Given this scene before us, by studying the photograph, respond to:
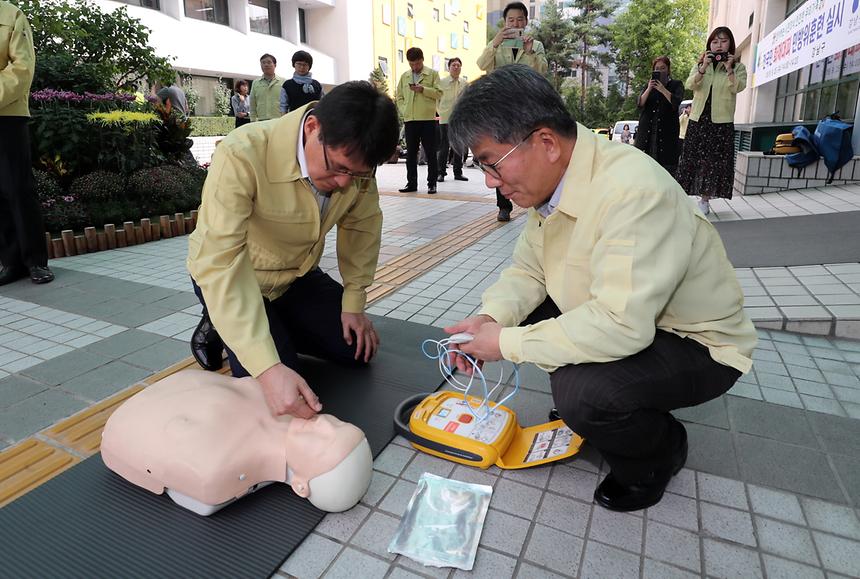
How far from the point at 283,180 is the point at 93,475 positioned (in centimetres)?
115

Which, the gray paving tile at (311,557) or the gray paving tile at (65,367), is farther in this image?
the gray paving tile at (65,367)

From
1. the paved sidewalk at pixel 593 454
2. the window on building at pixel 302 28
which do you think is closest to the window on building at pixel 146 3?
the window on building at pixel 302 28

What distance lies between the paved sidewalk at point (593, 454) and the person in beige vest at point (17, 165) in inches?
9.8

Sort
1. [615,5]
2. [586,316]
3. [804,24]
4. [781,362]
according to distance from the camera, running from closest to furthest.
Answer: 1. [586,316]
2. [781,362]
3. [804,24]
4. [615,5]

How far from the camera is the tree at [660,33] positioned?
3100cm

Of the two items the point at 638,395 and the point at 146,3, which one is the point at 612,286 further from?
the point at 146,3

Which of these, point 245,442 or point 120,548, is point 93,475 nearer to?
point 120,548

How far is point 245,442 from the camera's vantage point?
1650 millimetres

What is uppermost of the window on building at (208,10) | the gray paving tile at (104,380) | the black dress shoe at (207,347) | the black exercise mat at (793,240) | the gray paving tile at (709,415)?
the window on building at (208,10)

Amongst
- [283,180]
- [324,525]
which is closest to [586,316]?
[324,525]

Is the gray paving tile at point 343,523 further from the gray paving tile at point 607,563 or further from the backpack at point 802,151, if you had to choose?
the backpack at point 802,151

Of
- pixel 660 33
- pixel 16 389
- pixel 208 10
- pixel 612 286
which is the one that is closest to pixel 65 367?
pixel 16 389

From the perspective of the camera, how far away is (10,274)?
3924mm

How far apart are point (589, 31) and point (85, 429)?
47279 mm
